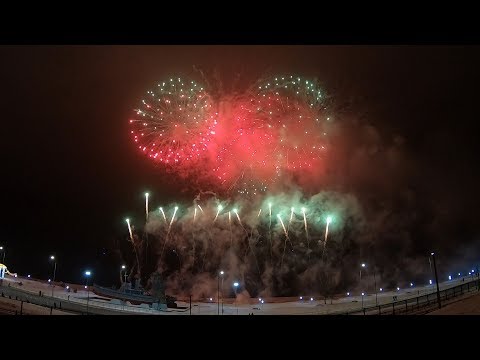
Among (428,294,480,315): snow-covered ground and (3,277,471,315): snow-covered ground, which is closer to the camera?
(428,294,480,315): snow-covered ground

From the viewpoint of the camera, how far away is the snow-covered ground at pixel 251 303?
2670cm

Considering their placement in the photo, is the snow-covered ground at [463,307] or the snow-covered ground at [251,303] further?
the snow-covered ground at [251,303]

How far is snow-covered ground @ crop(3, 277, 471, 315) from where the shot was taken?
87.6 ft

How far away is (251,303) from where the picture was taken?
3344 cm

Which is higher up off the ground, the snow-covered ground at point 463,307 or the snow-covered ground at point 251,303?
the snow-covered ground at point 251,303

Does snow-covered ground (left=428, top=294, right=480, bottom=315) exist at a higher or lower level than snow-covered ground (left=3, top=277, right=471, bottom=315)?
lower

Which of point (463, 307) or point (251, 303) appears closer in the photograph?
point (463, 307)
